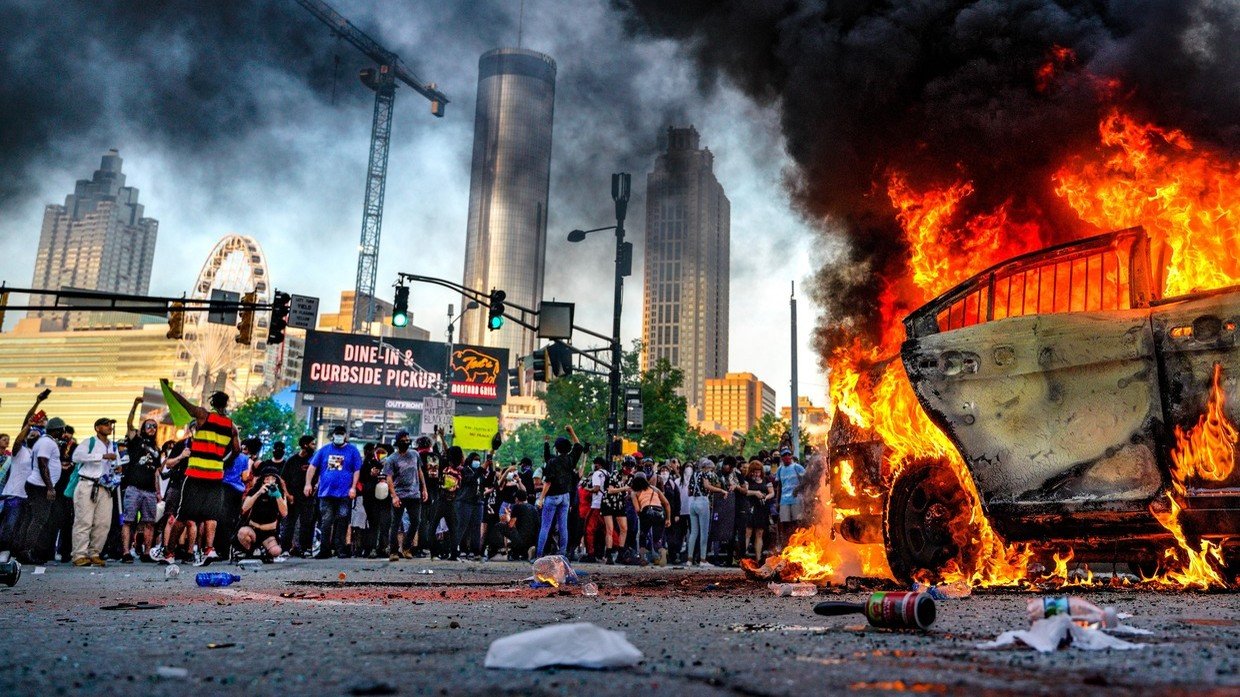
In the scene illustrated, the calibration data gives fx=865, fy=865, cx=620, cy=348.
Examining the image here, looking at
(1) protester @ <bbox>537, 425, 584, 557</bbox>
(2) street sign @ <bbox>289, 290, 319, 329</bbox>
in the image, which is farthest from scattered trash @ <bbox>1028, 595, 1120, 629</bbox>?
(2) street sign @ <bbox>289, 290, 319, 329</bbox>

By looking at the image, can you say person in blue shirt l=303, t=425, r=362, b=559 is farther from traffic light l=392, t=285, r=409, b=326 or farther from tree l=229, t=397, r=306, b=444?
tree l=229, t=397, r=306, b=444

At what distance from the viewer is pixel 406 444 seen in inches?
521

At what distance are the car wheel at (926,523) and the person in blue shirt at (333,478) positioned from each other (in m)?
8.77

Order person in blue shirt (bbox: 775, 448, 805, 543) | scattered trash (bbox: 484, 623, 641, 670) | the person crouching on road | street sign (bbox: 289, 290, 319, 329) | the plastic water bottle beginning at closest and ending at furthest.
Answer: scattered trash (bbox: 484, 623, 641, 670)
the plastic water bottle
the person crouching on road
person in blue shirt (bbox: 775, 448, 805, 543)
street sign (bbox: 289, 290, 319, 329)

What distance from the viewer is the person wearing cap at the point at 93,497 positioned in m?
11.0

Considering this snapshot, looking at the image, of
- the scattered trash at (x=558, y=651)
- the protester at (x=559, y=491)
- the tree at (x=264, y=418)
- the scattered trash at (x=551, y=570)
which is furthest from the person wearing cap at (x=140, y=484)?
the tree at (x=264, y=418)

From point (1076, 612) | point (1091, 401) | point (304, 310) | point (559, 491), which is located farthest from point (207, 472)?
point (304, 310)

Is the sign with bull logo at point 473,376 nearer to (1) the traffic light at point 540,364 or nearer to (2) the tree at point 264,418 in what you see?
(1) the traffic light at point 540,364

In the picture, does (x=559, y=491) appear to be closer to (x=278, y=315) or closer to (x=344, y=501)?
(x=344, y=501)

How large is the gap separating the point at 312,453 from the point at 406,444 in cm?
218

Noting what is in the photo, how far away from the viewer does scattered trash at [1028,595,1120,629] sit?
3.61 metres

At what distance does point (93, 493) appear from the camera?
1120cm

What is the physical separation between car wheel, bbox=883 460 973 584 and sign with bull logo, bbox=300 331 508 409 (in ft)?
145

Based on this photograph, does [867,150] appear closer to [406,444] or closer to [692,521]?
[692,521]
